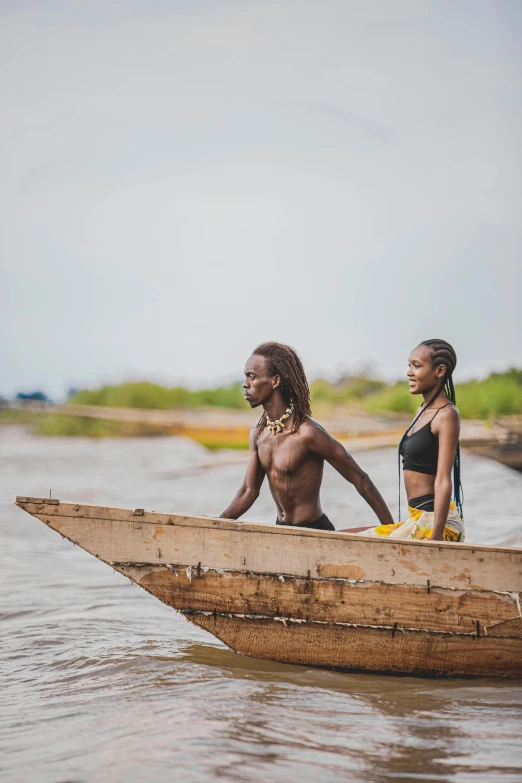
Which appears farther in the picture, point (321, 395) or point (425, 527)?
point (321, 395)

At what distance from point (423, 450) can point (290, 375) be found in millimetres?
763

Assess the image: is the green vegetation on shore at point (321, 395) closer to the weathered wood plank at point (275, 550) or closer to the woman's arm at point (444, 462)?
the woman's arm at point (444, 462)

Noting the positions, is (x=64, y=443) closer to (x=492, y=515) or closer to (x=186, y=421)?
(x=186, y=421)

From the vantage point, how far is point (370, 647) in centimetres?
384

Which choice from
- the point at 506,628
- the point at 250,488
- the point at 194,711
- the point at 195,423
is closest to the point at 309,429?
the point at 250,488

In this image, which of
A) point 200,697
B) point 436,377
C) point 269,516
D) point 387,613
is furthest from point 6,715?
point 269,516

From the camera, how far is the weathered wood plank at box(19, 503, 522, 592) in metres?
3.64

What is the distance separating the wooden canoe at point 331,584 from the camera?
12.0 feet

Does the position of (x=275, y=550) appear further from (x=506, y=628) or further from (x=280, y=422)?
(x=506, y=628)

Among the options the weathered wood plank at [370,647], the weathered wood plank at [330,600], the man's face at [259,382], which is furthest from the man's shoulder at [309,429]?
the weathered wood plank at [370,647]

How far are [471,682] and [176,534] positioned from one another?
1.44m

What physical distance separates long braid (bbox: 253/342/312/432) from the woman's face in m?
0.54

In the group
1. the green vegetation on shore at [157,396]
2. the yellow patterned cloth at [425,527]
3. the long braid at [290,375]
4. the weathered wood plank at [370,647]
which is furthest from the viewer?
the green vegetation on shore at [157,396]

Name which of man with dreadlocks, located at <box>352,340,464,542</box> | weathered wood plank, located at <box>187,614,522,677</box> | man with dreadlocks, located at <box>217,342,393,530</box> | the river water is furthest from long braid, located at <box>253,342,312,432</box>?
the river water
